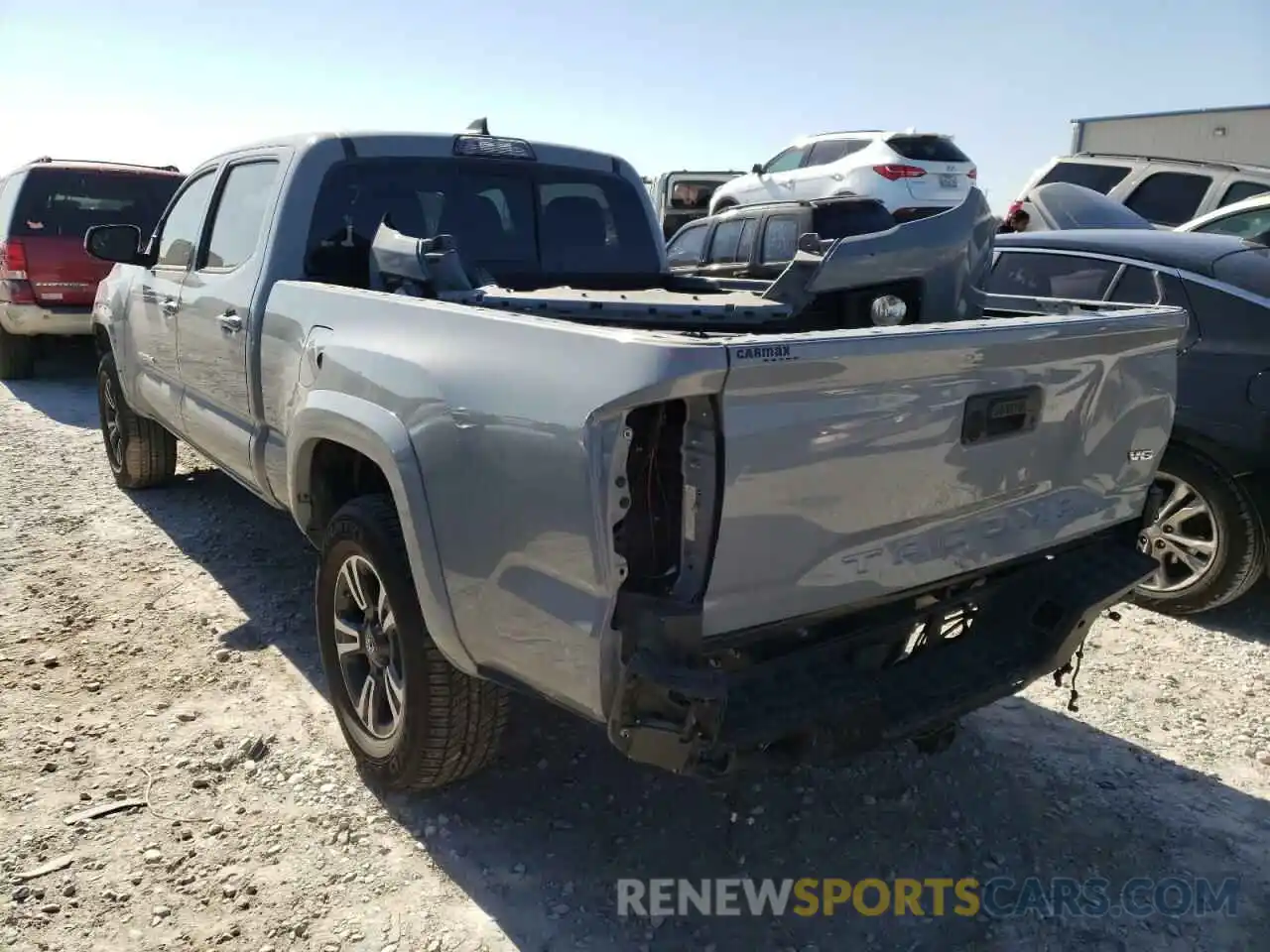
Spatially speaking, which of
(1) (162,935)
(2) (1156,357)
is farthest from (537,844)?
(2) (1156,357)

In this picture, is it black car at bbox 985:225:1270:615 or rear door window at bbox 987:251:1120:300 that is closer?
black car at bbox 985:225:1270:615

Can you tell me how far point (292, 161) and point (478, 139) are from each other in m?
0.76

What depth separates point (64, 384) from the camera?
9891 millimetres

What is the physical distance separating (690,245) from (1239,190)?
5.75 meters

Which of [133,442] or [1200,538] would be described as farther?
[133,442]

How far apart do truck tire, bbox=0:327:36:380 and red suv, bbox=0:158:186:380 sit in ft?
0.25

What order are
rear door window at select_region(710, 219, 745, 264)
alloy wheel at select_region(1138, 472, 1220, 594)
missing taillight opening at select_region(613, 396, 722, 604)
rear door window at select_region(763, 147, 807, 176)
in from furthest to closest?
rear door window at select_region(763, 147, 807, 176) → rear door window at select_region(710, 219, 745, 264) → alloy wheel at select_region(1138, 472, 1220, 594) → missing taillight opening at select_region(613, 396, 722, 604)

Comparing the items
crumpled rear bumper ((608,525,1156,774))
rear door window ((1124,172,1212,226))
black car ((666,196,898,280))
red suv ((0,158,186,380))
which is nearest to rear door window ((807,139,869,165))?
rear door window ((1124,172,1212,226))

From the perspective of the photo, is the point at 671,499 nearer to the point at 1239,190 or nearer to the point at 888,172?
the point at 1239,190

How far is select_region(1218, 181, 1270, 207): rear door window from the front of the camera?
10281mm

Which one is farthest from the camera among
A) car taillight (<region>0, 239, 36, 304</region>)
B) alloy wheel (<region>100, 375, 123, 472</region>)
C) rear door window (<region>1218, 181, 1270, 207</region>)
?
rear door window (<region>1218, 181, 1270, 207</region>)

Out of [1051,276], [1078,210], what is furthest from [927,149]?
[1051,276]

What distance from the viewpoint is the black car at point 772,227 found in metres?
9.27

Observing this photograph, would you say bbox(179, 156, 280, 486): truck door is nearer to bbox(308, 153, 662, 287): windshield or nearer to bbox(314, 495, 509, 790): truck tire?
bbox(308, 153, 662, 287): windshield
